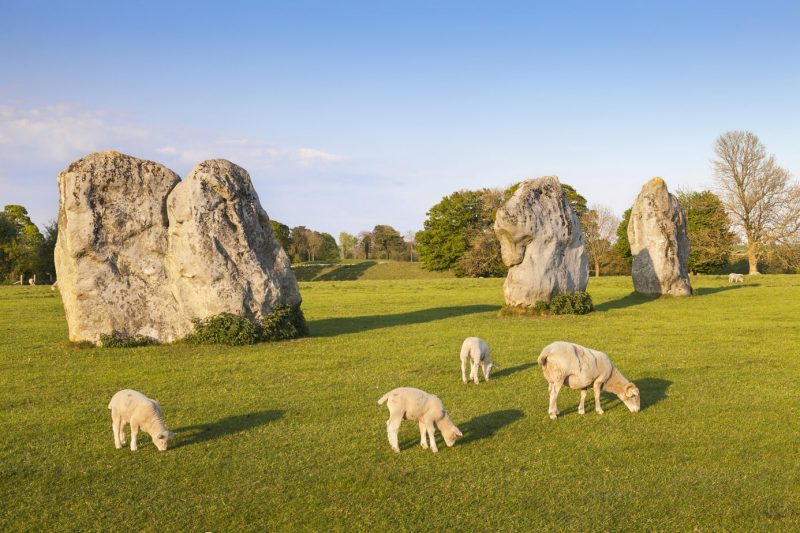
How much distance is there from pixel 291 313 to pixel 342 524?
597 inches

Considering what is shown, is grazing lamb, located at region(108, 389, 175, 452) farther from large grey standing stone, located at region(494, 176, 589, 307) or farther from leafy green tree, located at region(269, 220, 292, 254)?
leafy green tree, located at region(269, 220, 292, 254)

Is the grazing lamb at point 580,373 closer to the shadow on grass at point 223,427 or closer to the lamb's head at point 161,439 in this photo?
the shadow on grass at point 223,427

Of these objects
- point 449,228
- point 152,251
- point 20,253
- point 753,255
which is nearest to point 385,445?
point 152,251

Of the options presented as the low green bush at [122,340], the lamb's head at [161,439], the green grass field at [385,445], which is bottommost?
the green grass field at [385,445]

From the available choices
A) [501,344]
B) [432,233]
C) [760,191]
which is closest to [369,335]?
[501,344]

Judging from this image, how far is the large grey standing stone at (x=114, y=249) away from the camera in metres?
20.2

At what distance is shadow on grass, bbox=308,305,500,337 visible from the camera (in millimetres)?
24641

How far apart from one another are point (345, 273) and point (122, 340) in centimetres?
6488

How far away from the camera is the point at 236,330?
20.5 m

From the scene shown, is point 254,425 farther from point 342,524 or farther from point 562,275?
point 562,275

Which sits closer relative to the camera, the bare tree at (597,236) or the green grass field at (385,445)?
the green grass field at (385,445)

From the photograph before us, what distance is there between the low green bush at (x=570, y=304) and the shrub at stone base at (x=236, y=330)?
1281 centimetres

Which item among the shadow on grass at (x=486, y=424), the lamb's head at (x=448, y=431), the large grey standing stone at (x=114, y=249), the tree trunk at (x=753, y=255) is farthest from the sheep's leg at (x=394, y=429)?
the tree trunk at (x=753, y=255)

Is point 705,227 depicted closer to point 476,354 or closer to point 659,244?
point 659,244
